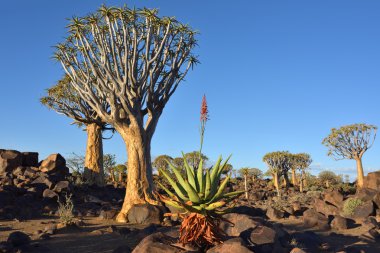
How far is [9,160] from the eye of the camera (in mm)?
19891

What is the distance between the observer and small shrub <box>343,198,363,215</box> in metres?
14.5

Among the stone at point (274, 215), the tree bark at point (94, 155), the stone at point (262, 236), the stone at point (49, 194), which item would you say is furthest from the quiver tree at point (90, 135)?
the stone at point (262, 236)

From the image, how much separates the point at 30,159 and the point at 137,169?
10.2 metres

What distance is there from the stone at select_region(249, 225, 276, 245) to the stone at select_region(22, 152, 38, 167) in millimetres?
16848

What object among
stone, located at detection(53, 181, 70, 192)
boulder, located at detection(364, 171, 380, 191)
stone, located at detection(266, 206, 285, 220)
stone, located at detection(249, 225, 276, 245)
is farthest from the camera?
boulder, located at detection(364, 171, 380, 191)

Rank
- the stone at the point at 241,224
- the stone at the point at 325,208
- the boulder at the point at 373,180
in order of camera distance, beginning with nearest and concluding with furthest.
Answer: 1. the stone at the point at 241,224
2. the stone at the point at 325,208
3. the boulder at the point at 373,180

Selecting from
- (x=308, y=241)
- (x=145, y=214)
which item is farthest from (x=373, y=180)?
(x=145, y=214)

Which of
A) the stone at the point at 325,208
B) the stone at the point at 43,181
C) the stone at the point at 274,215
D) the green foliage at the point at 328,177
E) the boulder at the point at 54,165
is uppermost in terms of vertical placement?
the green foliage at the point at 328,177

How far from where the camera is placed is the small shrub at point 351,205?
47.7 ft

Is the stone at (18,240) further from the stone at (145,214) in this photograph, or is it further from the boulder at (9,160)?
the boulder at (9,160)

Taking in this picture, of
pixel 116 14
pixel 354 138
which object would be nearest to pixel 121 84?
pixel 116 14

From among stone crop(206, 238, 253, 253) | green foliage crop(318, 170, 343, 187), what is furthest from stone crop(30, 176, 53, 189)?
green foliage crop(318, 170, 343, 187)

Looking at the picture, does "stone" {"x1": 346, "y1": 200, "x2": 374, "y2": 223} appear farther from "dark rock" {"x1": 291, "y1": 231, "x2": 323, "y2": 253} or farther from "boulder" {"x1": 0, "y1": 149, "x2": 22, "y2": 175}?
"boulder" {"x1": 0, "y1": 149, "x2": 22, "y2": 175}

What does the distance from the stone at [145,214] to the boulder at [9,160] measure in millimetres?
9815
